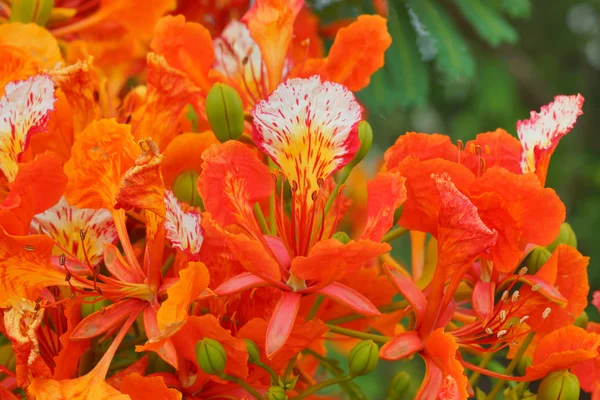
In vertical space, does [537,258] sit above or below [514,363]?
above

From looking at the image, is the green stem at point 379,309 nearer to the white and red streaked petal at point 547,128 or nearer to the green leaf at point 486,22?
the white and red streaked petal at point 547,128

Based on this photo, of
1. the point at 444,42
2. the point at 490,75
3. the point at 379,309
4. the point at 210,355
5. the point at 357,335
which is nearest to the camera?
the point at 210,355

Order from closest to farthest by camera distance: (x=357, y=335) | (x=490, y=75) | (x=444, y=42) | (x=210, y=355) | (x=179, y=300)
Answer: (x=179, y=300)
(x=210, y=355)
(x=357, y=335)
(x=444, y=42)
(x=490, y=75)

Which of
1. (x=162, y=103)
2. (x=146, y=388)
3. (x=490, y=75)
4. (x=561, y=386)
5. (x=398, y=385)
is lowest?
(x=490, y=75)

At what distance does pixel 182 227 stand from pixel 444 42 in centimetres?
124

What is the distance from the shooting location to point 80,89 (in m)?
1.31

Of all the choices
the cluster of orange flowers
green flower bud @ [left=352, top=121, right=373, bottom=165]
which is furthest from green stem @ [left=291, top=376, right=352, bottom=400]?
green flower bud @ [left=352, top=121, right=373, bottom=165]

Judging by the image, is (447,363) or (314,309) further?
(314,309)

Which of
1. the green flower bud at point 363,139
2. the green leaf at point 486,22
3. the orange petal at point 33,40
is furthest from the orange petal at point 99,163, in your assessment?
the green leaf at point 486,22

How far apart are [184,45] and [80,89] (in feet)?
0.68

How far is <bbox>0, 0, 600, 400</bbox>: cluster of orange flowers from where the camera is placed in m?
1.15

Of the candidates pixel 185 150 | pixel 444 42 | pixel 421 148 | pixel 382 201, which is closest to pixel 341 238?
pixel 382 201

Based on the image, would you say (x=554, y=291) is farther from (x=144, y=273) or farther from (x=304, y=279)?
(x=144, y=273)

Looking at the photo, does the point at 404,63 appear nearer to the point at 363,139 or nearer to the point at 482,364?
the point at 363,139
